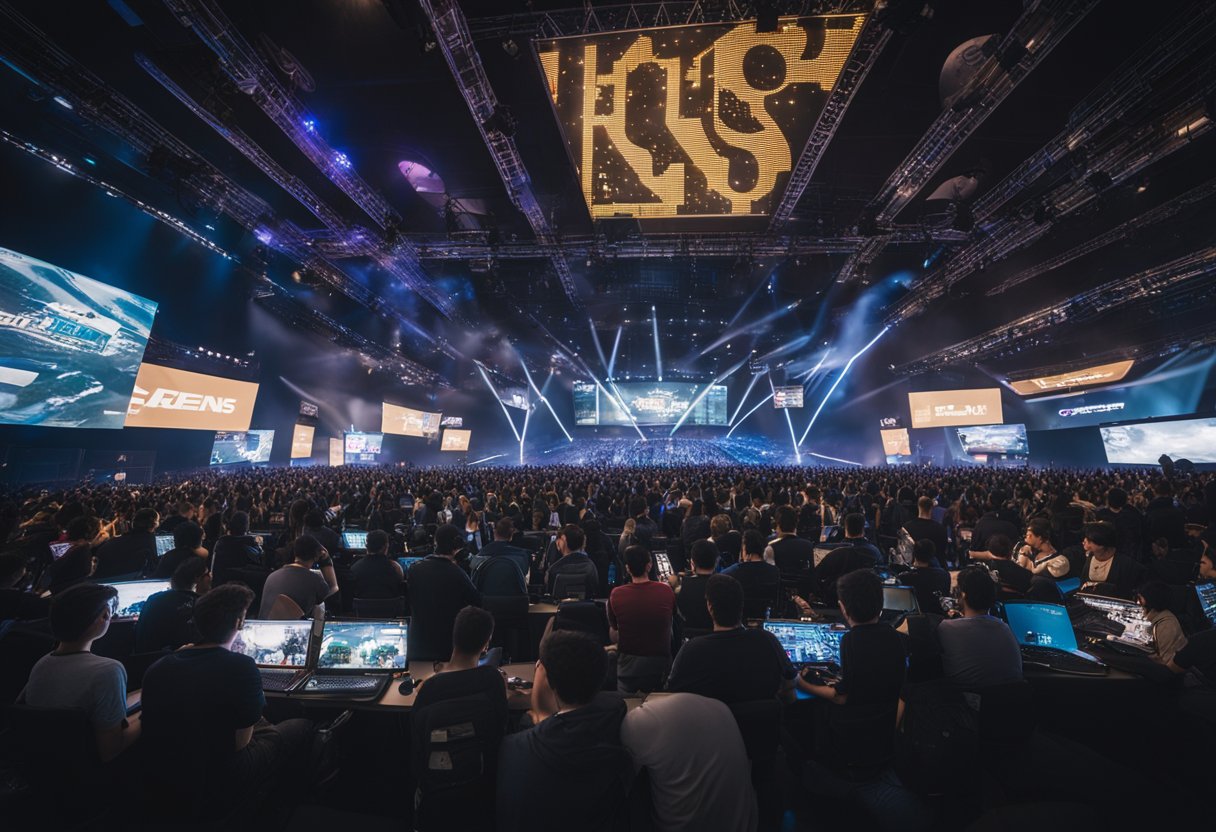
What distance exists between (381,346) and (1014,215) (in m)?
22.1

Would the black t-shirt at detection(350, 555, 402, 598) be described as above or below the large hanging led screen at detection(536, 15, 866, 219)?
below

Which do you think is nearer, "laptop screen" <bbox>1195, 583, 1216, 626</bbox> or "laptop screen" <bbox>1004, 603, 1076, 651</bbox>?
"laptop screen" <bbox>1004, 603, 1076, 651</bbox>

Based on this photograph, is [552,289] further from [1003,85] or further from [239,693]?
[239,693]

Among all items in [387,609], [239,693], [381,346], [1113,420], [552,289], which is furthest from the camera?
[381,346]

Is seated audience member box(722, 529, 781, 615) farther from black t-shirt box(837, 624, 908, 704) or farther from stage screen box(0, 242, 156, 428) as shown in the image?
stage screen box(0, 242, 156, 428)

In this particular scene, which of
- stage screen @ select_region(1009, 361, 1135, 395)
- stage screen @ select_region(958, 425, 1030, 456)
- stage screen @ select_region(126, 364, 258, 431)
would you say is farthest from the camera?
stage screen @ select_region(958, 425, 1030, 456)

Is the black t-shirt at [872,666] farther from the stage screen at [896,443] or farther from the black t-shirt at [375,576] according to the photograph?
the stage screen at [896,443]

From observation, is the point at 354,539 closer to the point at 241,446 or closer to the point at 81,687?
the point at 81,687

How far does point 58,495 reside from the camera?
10.4 m

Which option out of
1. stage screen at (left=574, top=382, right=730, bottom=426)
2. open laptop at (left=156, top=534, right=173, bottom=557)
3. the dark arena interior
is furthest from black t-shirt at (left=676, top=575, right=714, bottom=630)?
stage screen at (left=574, top=382, right=730, bottom=426)

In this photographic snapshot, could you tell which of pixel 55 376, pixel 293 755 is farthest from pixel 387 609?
pixel 55 376

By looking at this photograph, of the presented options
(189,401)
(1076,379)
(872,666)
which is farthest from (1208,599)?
(189,401)

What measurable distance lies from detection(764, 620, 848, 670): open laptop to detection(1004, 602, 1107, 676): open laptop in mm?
1404

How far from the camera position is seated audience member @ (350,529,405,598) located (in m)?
4.60
